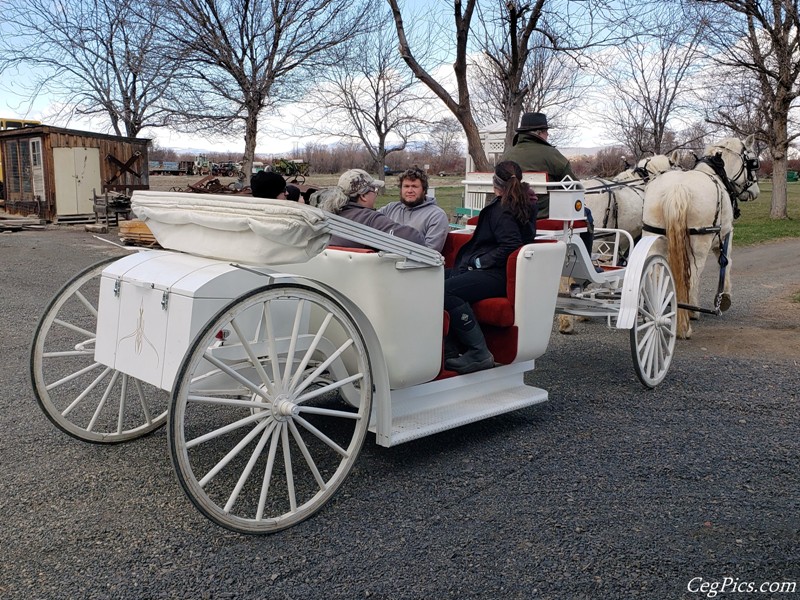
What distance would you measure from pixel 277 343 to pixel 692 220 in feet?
17.4

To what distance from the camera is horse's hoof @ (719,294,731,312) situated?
835 centimetres

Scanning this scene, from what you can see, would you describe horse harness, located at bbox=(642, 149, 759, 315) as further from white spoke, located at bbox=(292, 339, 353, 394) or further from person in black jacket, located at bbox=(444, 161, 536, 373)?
white spoke, located at bbox=(292, 339, 353, 394)

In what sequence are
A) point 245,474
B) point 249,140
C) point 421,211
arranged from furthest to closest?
1. point 249,140
2. point 421,211
3. point 245,474

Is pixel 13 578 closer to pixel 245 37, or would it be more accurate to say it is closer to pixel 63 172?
pixel 245 37

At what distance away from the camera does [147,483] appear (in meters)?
3.95

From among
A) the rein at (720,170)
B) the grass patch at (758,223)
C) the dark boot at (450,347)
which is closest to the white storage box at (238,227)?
the dark boot at (450,347)

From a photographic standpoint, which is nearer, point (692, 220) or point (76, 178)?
point (692, 220)

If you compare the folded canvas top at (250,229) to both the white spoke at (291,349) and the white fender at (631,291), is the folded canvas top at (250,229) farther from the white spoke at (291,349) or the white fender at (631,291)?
the white fender at (631,291)

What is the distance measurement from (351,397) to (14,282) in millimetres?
8473

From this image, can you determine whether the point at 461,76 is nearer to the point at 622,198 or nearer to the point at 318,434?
the point at 622,198

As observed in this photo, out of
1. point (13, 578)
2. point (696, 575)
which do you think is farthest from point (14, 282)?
point (696, 575)

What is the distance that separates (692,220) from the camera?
7730 millimetres

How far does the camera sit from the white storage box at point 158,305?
3.44m

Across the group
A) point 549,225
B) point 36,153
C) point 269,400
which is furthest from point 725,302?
point 36,153
